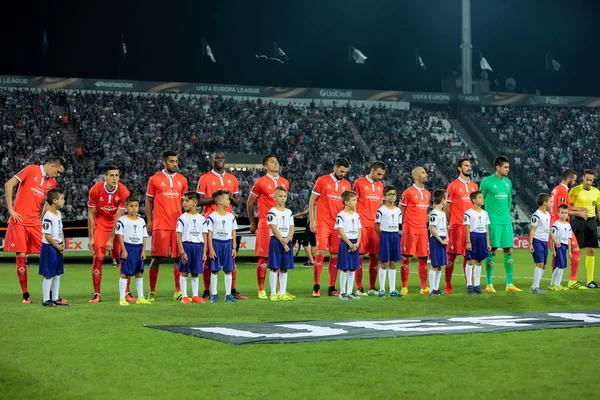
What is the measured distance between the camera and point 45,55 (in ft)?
181

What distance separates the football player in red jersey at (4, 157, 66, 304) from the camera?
13.0 metres

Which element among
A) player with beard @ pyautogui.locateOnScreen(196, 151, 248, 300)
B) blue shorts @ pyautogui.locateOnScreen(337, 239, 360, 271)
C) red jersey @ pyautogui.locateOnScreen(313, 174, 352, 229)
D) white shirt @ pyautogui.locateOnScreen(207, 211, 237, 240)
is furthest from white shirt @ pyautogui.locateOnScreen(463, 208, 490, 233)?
white shirt @ pyautogui.locateOnScreen(207, 211, 237, 240)

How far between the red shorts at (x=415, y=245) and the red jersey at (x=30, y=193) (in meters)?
6.12

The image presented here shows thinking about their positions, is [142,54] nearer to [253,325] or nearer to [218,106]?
[218,106]

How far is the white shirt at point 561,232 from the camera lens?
1587cm

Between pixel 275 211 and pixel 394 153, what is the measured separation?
3379 centimetres

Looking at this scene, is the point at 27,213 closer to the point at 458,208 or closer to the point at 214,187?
the point at 214,187

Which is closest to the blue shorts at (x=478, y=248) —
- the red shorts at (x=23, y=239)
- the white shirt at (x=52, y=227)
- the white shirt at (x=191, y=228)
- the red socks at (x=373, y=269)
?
the red socks at (x=373, y=269)

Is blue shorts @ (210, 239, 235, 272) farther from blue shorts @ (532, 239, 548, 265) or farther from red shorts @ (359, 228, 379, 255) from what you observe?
blue shorts @ (532, 239, 548, 265)

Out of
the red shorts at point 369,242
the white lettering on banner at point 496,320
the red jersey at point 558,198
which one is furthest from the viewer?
the red jersey at point 558,198

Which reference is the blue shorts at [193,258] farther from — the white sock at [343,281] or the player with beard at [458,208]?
the player with beard at [458,208]

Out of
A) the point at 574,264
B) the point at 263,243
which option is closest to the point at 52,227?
the point at 263,243

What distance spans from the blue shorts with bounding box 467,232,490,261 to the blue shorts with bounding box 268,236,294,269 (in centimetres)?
352

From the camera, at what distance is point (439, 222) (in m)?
15.1
